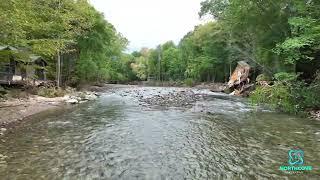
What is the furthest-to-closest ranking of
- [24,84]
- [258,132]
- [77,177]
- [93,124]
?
[24,84]
[93,124]
[258,132]
[77,177]

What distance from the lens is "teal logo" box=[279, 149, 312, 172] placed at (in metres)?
7.12

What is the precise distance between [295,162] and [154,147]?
437cm

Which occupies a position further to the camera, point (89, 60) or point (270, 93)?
point (89, 60)

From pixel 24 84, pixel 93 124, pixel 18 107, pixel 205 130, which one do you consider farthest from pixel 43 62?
pixel 205 130

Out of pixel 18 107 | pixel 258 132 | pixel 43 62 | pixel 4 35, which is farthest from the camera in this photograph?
pixel 43 62

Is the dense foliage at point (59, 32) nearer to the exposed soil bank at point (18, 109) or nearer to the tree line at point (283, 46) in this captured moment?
the exposed soil bank at point (18, 109)

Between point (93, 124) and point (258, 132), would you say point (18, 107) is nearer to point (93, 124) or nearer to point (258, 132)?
point (93, 124)

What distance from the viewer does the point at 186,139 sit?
10.2m

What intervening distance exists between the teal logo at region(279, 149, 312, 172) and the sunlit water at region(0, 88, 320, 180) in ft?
0.52

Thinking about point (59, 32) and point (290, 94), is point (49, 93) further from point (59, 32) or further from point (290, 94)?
point (290, 94)

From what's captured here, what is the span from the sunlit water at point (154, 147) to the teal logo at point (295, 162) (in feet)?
0.52

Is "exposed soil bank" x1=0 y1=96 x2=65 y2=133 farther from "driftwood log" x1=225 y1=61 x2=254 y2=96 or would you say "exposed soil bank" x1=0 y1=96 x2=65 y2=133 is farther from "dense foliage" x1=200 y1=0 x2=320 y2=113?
"driftwood log" x1=225 y1=61 x2=254 y2=96

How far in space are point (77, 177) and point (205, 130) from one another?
6.83 m

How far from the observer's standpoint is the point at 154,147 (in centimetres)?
902
